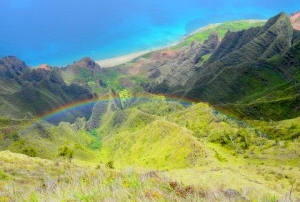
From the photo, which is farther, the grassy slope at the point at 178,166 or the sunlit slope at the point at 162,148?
the sunlit slope at the point at 162,148

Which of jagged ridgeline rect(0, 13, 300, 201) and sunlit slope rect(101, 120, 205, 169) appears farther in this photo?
sunlit slope rect(101, 120, 205, 169)

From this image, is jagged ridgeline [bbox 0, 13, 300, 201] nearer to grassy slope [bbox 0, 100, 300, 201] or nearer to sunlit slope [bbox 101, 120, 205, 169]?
grassy slope [bbox 0, 100, 300, 201]

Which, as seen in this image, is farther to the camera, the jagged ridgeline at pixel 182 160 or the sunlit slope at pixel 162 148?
the sunlit slope at pixel 162 148

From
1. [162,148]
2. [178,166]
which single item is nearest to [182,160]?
[178,166]

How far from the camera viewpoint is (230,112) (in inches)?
5960

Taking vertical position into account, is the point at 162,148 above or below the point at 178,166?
above

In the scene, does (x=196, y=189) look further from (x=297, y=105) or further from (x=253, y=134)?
(x=297, y=105)

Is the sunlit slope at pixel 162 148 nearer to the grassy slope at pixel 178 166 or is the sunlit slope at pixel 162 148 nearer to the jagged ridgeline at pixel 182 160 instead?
the grassy slope at pixel 178 166

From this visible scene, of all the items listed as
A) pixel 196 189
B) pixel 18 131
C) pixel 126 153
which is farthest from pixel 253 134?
pixel 196 189

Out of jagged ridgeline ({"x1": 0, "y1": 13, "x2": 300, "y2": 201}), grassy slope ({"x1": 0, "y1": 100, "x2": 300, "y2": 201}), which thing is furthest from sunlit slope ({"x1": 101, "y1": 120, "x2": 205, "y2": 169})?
jagged ridgeline ({"x1": 0, "y1": 13, "x2": 300, "y2": 201})

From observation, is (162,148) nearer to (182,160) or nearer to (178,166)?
(182,160)

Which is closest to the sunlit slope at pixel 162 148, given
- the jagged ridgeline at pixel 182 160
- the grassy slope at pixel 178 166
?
the grassy slope at pixel 178 166

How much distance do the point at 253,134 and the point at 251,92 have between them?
100281mm

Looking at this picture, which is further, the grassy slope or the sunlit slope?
the sunlit slope
